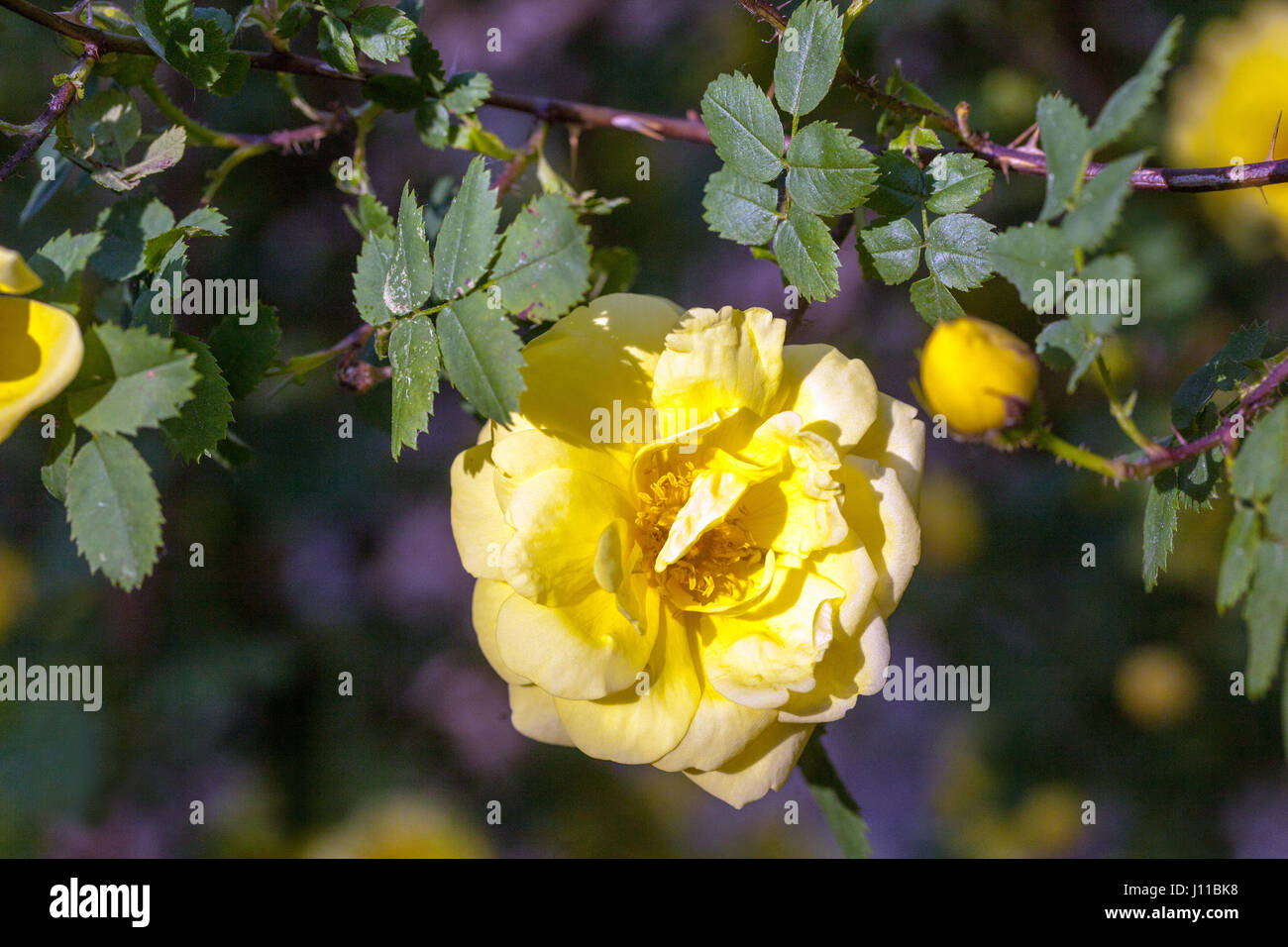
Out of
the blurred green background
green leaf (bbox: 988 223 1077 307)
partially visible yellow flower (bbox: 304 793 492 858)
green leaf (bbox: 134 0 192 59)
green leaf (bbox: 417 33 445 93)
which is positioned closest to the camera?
green leaf (bbox: 988 223 1077 307)

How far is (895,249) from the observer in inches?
36.8

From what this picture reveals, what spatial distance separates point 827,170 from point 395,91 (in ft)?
1.57

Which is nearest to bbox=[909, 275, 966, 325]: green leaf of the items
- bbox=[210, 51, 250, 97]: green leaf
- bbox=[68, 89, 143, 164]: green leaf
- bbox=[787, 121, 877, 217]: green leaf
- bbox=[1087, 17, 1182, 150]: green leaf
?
bbox=[787, 121, 877, 217]: green leaf

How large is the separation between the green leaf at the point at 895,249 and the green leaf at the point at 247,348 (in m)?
0.61

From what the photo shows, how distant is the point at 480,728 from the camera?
2516mm

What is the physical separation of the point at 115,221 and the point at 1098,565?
6.88 feet

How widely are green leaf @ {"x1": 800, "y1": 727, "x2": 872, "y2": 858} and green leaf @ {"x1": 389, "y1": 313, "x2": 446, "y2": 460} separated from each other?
0.60 meters

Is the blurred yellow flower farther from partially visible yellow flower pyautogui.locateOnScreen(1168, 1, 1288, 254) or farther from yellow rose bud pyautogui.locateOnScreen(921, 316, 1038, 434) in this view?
yellow rose bud pyautogui.locateOnScreen(921, 316, 1038, 434)

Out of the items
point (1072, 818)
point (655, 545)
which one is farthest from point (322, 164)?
point (1072, 818)

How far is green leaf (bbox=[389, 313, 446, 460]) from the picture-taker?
2.81 feet

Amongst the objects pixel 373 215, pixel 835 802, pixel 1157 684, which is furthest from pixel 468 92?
pixel 1157 684

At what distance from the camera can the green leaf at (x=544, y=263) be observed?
2.65 ft

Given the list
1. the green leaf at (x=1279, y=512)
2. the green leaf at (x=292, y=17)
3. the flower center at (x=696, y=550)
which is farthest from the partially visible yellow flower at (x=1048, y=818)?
the green leaf at (x=292, y=17)

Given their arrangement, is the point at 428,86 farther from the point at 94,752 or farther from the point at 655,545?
the point at 94,752
